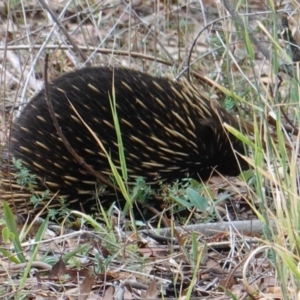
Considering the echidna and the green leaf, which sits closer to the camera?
the green leaf

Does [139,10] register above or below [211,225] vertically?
above

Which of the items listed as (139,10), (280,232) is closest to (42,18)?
(139,10)

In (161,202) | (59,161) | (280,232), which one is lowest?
(161,202)

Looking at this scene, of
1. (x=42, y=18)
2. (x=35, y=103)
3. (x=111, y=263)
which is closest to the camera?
(x=111, y=263)

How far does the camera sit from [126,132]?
10.7ft

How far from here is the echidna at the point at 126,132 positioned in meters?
3.15

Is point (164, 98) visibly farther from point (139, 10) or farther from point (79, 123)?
point (139, 10)

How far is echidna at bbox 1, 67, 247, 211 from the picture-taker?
10.3ft

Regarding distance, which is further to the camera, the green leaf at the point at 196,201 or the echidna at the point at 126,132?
the echidna at the point at 126,132

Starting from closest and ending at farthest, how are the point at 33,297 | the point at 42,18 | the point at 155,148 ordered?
the point at 33,297 → the point at 155,148 → the point at 42,18

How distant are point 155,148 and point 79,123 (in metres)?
0.36

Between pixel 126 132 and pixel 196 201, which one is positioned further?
pixel 126 132

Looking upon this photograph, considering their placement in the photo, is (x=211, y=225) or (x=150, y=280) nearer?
(x=150, y=280)

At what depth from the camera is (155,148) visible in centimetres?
332
